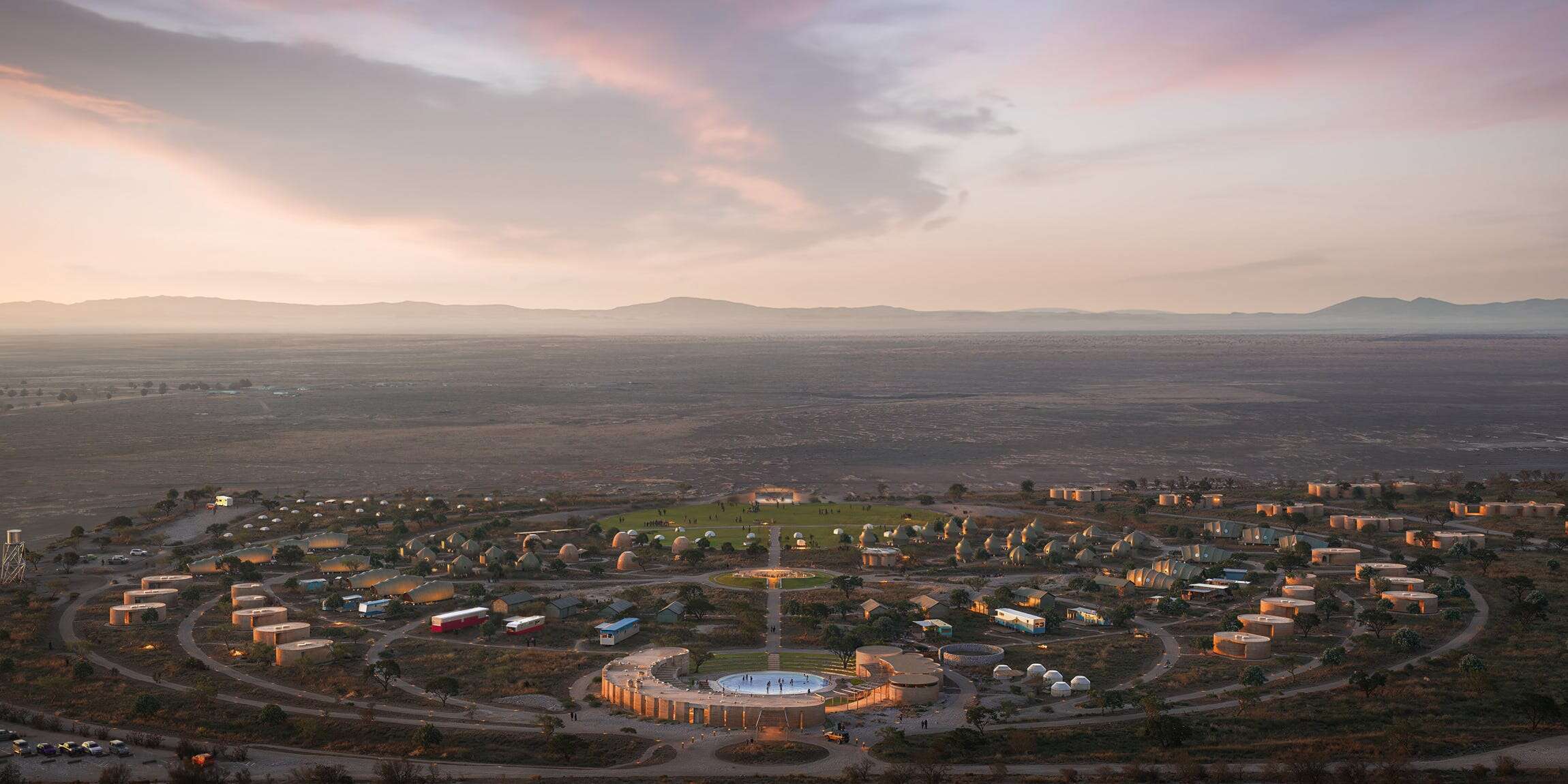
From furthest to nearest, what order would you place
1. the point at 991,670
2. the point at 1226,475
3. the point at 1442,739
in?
the point at 1226,475 → the point at 991,670 → the point at 1442,739

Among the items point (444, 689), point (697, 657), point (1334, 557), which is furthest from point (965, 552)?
point (444, 689)

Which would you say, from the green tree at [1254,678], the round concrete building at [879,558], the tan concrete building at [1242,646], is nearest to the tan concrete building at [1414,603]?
the tan concrete building at [1242,646]

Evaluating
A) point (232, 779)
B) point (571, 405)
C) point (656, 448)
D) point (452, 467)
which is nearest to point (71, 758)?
point (232, 779)

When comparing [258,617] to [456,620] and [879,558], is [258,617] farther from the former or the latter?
[879,558]

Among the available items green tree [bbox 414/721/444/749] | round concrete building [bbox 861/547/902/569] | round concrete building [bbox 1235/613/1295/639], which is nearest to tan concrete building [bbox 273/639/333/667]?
green tree [bbox 414/721/444/749]

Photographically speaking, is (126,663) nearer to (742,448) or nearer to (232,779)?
(232,779)

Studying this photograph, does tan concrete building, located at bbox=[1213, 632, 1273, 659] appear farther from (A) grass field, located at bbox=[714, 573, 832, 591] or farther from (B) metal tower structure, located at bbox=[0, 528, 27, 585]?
(B) metal tower structure, located at bbox=[0, 528, 27, 585]

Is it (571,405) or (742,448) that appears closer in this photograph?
(742,448)
